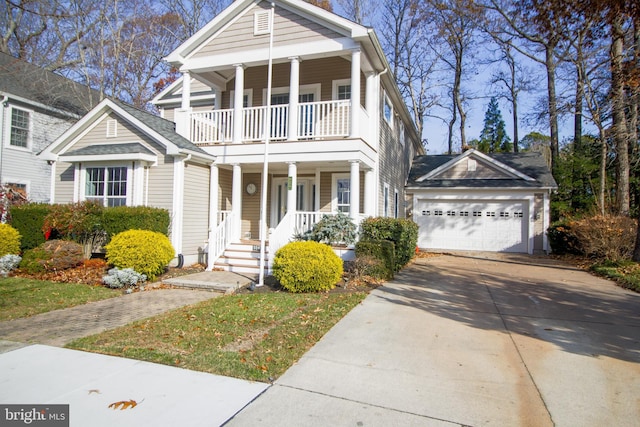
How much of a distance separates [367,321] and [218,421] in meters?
3.32

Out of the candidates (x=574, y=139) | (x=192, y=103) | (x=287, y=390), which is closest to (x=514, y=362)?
(x=287, y=390)

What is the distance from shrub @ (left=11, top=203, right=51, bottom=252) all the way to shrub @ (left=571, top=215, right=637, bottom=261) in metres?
16.8

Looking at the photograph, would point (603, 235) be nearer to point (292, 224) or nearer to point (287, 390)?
point (292, 224)

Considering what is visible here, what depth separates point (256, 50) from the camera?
38.9 feet

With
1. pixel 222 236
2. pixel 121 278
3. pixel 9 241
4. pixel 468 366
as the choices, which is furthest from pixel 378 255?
pixel 9 241

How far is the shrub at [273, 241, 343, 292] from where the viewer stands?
807 cm

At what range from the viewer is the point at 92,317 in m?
6.32

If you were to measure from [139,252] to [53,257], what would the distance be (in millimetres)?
2669

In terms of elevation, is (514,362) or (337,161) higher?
(337,161)

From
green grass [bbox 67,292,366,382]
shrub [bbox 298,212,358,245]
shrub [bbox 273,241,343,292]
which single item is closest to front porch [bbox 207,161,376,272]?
shrub [bbox 298,212,358,245]

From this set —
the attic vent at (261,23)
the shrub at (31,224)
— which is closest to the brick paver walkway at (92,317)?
the shrub at (31,224)

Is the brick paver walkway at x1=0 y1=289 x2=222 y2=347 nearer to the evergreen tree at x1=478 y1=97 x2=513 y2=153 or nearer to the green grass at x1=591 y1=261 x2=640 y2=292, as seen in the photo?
the green grass at x1=591 y1=261 x2=640 y2=292

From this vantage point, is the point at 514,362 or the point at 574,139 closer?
the point at 514,362

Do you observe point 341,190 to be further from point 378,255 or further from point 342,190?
point 378,255
